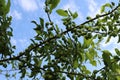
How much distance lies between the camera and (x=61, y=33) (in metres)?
3.80

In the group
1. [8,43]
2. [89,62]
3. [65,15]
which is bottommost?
[89,62]

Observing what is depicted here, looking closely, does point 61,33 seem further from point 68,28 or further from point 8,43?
point 8,43

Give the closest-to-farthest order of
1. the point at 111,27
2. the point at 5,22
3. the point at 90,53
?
the point at 5,22 < the point at 90,53 < the point at 111,27

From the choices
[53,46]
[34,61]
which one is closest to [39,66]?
[34,61]

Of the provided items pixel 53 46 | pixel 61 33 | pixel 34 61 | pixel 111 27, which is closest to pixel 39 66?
pixel 34 61

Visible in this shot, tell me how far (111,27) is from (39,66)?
1.21 meters

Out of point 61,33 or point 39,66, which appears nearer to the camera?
point 61,33

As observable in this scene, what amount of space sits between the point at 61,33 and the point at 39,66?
2.18 feet

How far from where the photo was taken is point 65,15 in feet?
13.0

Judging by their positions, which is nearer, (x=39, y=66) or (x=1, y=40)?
(x=1, y=40)

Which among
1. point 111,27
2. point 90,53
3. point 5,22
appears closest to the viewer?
point 5,22

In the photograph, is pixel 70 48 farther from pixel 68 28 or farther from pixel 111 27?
pixel 111 27

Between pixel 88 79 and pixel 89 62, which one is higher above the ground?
pixel 89 62

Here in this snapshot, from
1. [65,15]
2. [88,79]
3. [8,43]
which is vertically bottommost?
[88,79]
